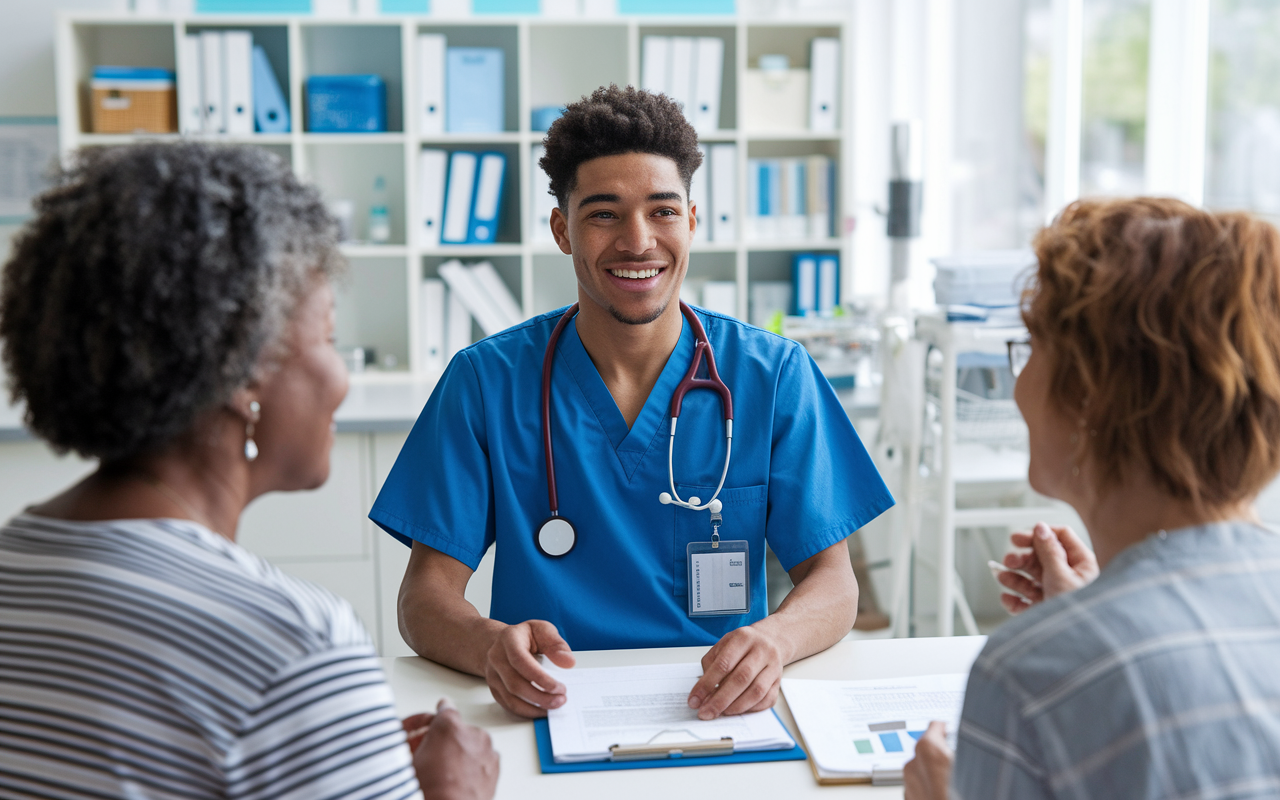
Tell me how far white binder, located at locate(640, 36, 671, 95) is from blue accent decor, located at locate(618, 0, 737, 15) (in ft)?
0.48

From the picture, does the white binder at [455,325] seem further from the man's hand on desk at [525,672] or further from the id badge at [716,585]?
the man's hand on desk at [525,672]

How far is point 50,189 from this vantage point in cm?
75

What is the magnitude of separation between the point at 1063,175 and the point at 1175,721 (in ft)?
9.65

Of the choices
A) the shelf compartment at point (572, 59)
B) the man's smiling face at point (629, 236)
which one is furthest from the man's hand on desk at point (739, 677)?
the shelf compartment at point (572, 59)

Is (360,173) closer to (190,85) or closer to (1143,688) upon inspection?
(190,85)

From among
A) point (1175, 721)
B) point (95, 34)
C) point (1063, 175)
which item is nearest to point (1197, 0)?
point (1063, 175)

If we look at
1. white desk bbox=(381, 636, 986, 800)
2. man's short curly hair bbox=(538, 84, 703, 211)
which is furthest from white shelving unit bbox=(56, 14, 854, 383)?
white desk bbox=(381, 636, 986, 800)

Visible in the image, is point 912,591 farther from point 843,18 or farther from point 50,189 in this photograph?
point 50,189

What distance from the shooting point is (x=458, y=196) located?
313 cm

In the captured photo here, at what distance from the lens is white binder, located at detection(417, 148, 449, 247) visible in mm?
3098

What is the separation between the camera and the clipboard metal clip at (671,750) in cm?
103

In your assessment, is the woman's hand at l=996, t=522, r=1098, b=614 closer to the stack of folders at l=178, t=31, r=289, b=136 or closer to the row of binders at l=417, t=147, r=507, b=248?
the row of binders at l=417, t=147, r=507, b=248

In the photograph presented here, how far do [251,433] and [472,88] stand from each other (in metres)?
2.50

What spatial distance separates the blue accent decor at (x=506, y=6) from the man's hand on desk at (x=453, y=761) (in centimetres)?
260
